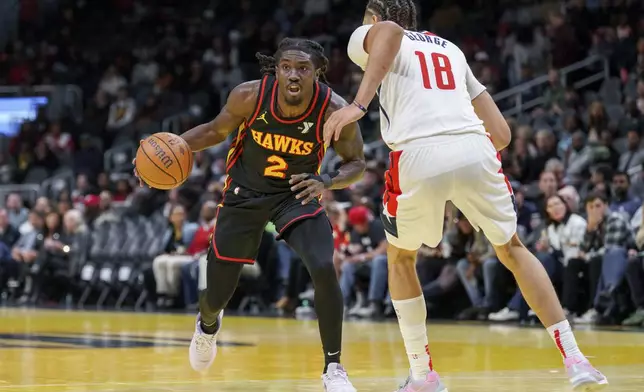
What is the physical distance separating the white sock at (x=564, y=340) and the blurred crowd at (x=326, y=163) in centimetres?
368

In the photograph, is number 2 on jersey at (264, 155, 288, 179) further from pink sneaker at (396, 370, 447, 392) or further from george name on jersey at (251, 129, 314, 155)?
pink sneaker at (396, 370, 447, 392)

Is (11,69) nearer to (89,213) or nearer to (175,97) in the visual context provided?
(175,97)

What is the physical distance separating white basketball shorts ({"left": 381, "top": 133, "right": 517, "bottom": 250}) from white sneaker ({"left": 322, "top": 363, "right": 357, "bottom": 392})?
0.77 metres

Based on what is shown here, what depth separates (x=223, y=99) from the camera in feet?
67.5

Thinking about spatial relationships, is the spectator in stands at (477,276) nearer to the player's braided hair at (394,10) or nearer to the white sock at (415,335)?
the white sock at (415,335)

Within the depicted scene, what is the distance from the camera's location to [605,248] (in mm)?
11273

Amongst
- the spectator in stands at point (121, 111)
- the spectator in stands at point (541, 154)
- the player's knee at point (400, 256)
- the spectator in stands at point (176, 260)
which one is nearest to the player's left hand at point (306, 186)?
the player's knee at point (400, 256)

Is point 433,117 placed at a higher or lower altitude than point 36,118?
higher

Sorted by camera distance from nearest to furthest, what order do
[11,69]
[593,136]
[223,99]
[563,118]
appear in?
[593,136] < [563,118] < [223,99] < [11,69]

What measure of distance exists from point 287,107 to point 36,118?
17238mm

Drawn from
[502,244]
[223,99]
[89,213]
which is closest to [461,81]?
[502,244]

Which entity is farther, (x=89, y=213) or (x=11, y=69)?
(x=11, y=69)

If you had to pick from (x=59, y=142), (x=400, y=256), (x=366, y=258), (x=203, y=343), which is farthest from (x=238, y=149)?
(x=59, y=142)

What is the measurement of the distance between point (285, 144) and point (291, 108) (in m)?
0.20
